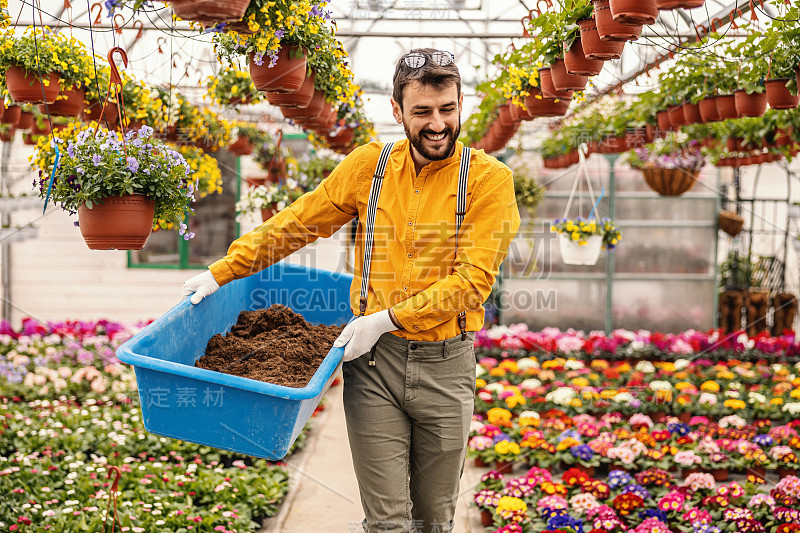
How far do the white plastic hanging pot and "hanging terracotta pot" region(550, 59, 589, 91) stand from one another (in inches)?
88.6

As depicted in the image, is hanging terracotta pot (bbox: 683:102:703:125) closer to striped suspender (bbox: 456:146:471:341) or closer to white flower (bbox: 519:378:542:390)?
white flower (bbox: 519:378:542:390)

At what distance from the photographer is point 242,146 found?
259 inches

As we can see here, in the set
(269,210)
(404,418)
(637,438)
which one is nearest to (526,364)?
(637,438)

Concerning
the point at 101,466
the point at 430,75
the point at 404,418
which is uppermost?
the point at 430,75

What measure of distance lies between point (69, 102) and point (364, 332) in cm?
220

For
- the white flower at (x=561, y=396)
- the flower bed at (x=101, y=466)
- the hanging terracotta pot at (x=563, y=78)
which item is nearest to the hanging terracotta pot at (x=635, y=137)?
the white flower at (x=561, y=396)

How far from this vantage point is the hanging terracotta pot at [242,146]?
6480 mm

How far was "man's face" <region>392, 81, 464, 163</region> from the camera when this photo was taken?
6.45 feet

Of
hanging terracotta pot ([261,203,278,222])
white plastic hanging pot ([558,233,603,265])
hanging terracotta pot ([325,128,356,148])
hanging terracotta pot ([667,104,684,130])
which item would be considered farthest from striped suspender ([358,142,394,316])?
white plastic hanging pot ([558,233,603,265])

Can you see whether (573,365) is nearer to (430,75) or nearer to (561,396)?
(561,396)

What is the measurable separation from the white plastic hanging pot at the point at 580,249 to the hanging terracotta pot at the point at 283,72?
126 inches

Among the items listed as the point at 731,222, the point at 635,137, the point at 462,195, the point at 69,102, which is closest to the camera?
the point at 462,195

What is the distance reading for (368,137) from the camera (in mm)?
5297

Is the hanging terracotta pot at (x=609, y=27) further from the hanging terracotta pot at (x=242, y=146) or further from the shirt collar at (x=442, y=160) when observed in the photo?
the hanging terracotta pot at (x=242, y=146)
